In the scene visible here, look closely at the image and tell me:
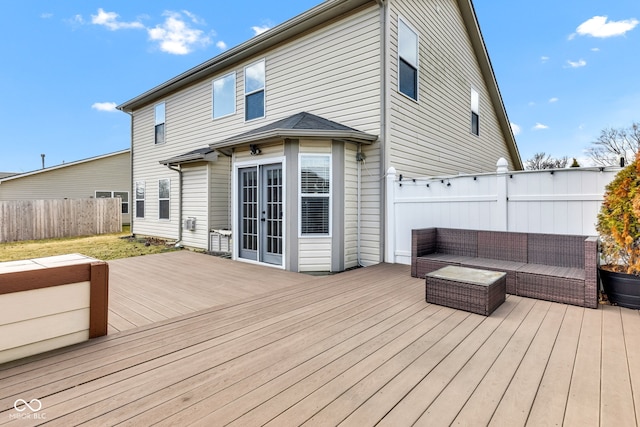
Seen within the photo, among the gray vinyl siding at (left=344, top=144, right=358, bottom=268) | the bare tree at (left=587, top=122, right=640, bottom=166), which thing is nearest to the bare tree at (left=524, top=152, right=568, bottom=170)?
the bare tree at (left=587, top=122, right=640, bottom=166)

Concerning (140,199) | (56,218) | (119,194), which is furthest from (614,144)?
(119,194)

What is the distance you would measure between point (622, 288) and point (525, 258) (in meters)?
1.05

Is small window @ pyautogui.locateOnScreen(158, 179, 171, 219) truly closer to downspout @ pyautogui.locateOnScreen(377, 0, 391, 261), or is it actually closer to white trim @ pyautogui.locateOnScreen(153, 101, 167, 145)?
white trim @ pyautogui.locateOnScreen(153, 101, 167, 145)

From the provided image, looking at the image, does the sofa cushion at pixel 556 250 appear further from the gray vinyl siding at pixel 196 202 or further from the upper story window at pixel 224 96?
the upper story window at pixel 224 96

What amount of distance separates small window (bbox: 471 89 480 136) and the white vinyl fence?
18.9ft

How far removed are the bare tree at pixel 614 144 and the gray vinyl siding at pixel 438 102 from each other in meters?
13.4

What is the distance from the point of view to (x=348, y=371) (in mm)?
2188

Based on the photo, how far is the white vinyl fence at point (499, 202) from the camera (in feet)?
14.1

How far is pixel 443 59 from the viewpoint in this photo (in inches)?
332

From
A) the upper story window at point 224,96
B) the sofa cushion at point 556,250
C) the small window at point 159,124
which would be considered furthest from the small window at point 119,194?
the sofa cushion at point 556,250

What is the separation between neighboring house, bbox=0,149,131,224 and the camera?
1593 cm

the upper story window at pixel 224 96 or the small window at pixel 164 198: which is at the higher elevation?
the upper story window at pixel 224 96

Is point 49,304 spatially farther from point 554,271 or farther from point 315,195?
point 554,271

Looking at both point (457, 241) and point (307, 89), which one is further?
point (307, 89)
